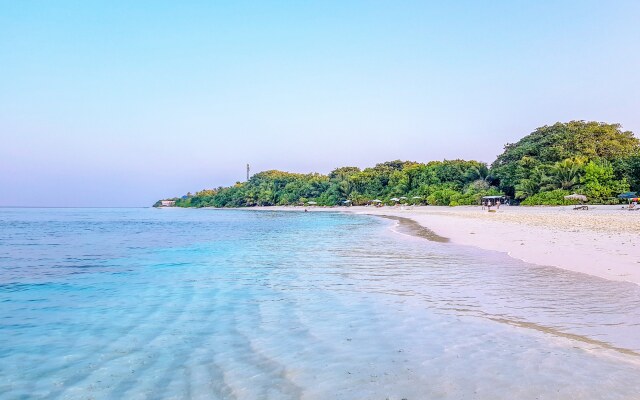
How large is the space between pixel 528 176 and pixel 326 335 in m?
59.7

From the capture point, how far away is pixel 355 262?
1283 cm

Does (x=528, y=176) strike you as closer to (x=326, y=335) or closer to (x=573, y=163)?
(x=573, y=163)

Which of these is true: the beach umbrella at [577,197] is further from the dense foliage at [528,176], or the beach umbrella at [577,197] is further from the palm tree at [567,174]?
the palm tree at [567,174]

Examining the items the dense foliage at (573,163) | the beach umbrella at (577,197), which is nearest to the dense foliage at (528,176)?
the dense foliage at (573,163)

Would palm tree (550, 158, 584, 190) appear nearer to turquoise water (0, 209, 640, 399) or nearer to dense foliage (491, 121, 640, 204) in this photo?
dense foliage (491, 121, 640, 204)

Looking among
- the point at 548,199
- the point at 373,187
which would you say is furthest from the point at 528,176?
the point at 373,187

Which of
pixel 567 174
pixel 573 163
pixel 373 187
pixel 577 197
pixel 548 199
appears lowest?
pixel 548 199

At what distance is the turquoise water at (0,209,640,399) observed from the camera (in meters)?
3.92

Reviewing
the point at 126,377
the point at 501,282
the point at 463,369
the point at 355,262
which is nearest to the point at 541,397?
the point at 463,369

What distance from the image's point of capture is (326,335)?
18.2 feet

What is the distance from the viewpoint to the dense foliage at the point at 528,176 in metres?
49.0

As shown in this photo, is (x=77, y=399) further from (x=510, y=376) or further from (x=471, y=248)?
(x=471, y=248)

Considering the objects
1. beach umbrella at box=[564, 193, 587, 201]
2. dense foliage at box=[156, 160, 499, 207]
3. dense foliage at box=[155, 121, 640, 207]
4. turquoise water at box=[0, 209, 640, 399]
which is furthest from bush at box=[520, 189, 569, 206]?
turquoise water at box=[0, 209, 640, 399]

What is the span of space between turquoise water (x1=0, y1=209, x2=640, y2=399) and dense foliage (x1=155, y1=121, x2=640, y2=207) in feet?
151
